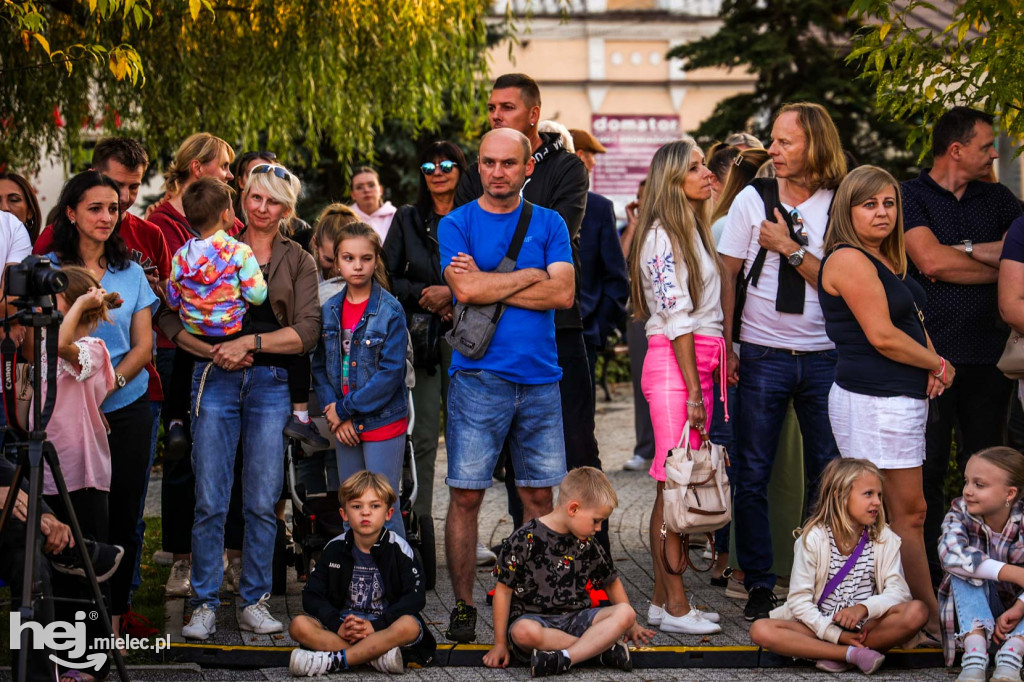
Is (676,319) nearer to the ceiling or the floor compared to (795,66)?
nearer to the floor

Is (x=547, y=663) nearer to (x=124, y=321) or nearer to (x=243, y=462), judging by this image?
(x=243, y=462)

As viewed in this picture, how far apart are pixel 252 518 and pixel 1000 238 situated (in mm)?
4083

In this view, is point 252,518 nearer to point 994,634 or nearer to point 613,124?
point 994,634

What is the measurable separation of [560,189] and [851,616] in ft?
8.54

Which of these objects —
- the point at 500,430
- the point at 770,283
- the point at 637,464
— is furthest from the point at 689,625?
the point at 637,464

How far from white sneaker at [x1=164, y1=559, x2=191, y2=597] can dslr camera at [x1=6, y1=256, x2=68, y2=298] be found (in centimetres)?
244

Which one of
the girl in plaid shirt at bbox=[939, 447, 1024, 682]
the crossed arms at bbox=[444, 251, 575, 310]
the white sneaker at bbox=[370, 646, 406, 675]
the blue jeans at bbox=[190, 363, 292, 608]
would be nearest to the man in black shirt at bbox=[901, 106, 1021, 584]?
the girl in plaid shirt at bbox=[939, 447, 1024, 682]

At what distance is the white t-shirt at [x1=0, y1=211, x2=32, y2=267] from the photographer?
603 centimetres

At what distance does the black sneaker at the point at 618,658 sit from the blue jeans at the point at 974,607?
56.4 inches

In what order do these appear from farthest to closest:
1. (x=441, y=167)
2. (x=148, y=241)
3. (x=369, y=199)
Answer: (x=369, y=199), (x=441, y=167), (x=148, y=241)

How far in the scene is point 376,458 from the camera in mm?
6609

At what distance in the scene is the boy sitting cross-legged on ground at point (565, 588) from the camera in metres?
5.70

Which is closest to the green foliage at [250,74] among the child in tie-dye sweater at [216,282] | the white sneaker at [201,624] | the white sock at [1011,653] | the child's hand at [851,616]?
the child in tie-dye sweater at [216,282]

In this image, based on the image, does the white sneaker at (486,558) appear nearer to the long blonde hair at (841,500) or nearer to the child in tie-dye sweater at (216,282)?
the child in tie-dye sweater at (216,282)
